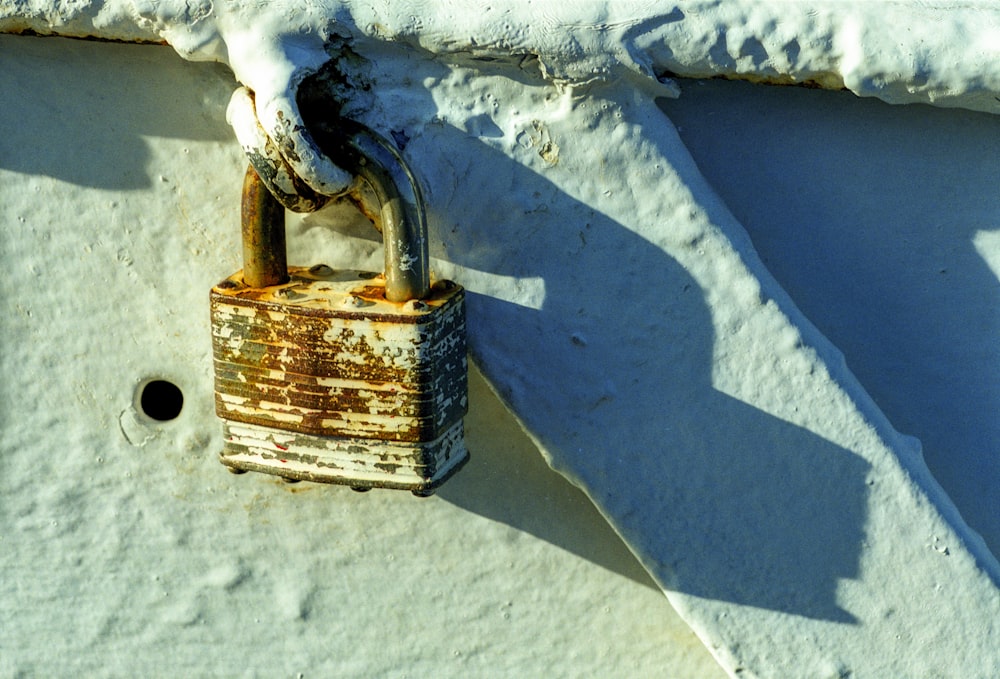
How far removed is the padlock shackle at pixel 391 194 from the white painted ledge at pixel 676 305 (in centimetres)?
6

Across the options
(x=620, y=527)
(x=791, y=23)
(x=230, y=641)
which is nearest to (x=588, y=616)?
(x=620, y=527)

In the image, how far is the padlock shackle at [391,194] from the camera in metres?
1.18

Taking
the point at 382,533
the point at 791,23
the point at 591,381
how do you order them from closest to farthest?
the point at 791,23 < the point at 591,381 < the point at 382,533

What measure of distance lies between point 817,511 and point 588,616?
0.35 meters

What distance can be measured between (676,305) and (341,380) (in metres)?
0.39

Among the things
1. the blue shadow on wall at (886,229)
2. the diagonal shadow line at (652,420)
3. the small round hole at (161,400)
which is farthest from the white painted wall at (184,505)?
the blue shadow on wall at (886,229)

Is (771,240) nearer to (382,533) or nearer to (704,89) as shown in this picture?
(704,89)

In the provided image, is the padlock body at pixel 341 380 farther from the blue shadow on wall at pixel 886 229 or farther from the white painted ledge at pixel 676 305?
the blue shadow on wall at pixel 886 229

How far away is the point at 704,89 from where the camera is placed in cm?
127

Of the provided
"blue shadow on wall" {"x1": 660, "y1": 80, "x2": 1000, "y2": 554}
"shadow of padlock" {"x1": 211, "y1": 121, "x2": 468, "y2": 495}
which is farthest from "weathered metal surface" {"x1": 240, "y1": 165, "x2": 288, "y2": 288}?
"blue shadow on wall" {"x1": 660, "y1": 80, "x2": 1000, "y2": 554}

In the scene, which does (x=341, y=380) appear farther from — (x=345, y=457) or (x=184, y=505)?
(x=184, y=505)

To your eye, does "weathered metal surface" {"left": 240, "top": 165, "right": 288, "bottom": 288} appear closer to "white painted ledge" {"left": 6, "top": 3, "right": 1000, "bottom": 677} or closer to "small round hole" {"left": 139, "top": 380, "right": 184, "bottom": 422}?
"white painted ledge" {"left": 6, "top": 3, "right": 1000, "bottom": 677}

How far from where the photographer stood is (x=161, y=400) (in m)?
1.52

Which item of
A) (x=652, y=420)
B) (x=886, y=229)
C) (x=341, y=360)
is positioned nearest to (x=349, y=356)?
(x=341, y=360)
